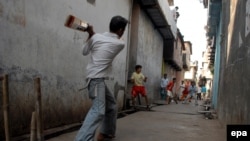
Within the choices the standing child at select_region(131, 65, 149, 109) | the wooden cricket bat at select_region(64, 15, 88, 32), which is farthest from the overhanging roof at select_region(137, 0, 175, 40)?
the wooden cricket bat at select_region(64, 15, 88, 32)

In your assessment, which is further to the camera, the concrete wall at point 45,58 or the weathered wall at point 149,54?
the weathered wall at point 149,54

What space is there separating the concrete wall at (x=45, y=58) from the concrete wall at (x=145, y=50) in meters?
4.09

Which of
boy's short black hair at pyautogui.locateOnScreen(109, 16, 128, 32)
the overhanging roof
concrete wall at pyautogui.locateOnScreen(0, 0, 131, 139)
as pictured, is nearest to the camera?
boy's short black hair at pyautogui.locateOnScreen(109, 16, 128, 32)

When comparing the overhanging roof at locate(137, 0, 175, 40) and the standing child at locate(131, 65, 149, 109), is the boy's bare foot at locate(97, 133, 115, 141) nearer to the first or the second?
the standing child at locate(131, 65, 149, 109)

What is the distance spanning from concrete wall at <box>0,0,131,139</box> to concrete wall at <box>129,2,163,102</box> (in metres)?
4.09

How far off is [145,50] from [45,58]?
819 cm

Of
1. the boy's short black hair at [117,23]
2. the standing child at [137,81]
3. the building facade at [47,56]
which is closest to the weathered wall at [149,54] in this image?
the standing child at [137,81]

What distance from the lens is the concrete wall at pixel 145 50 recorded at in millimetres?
10766

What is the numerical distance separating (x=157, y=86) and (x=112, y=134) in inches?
504

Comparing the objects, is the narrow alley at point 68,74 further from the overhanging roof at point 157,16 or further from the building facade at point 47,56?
the overhanging roof at point 157,16

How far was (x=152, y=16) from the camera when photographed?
1289cm

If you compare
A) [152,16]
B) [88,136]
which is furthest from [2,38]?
[152,16]

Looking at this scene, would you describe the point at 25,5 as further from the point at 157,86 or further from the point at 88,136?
the point at 157,86

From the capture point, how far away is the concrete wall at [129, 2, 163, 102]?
35.3 ft
